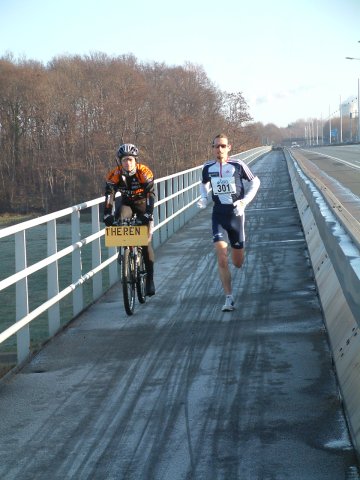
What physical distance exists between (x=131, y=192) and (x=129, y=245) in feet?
2.41

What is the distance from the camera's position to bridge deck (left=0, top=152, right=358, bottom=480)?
5.19 m

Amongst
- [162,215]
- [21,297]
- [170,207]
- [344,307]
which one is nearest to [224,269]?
[344,307]

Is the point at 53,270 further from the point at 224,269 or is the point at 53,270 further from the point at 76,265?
the point at 224,269

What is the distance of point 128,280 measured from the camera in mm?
9984

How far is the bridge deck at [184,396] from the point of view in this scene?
204 inches

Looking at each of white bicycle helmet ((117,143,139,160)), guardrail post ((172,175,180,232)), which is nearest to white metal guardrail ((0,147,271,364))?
white bicycle helmet ((117,143,139,160))

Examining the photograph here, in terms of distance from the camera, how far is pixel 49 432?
232 inches

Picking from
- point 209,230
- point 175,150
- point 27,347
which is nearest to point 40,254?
point 209,230

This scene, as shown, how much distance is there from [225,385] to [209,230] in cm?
1365

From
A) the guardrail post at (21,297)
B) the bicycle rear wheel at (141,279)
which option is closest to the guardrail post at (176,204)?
the bicycle rear wheel at (141,279)

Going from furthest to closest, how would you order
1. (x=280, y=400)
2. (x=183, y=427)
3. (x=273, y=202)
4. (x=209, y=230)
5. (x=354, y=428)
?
1. (x=273, y=202)
2. (x=209, y=230)
3. (x=280, y=400)
4. (x=183, y=427)
5. (x=354, y=428)

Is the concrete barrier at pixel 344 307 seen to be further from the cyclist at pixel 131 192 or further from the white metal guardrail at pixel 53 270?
the white metal guardrail at pixel 53 270

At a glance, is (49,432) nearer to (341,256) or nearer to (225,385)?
(225,385)

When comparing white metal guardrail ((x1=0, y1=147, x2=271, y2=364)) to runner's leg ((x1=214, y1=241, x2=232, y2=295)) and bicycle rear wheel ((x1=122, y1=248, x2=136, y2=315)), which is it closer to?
bicycle rear wheel ((x1=122, y1=248, x2=136, y2=315))
